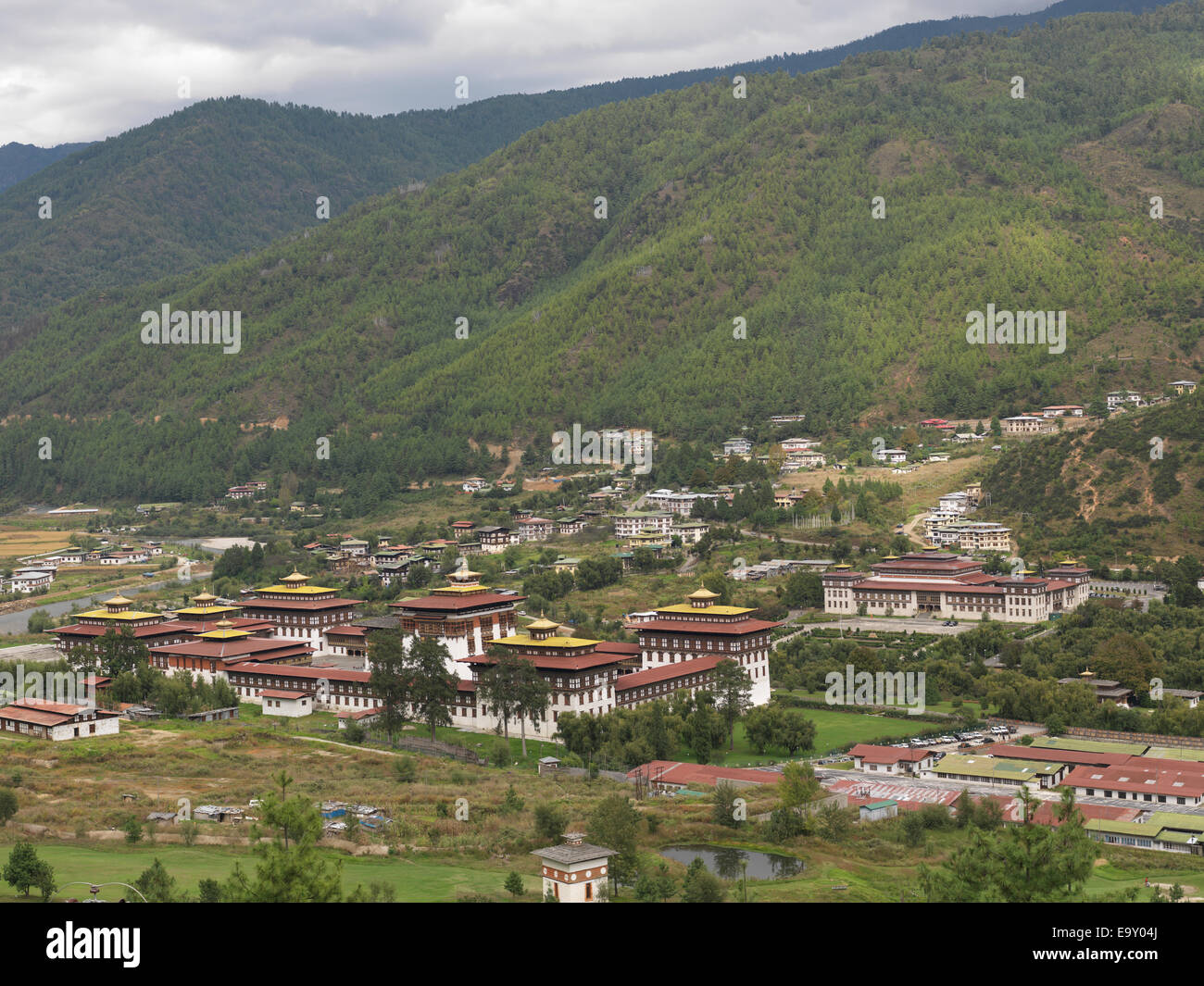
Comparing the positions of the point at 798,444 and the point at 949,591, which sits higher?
the point at 798,444

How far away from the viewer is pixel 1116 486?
102m

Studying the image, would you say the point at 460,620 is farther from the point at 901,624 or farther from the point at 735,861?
the point at 735,861

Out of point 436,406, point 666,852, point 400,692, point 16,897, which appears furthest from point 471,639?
point 436,406

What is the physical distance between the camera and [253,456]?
177m

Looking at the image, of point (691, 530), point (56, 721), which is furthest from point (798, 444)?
point (56, 721)

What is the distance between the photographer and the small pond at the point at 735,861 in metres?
41.3

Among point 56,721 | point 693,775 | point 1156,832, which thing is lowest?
point 1156,832

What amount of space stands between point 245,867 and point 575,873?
907cm

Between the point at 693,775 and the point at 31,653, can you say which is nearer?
the point at 693,775

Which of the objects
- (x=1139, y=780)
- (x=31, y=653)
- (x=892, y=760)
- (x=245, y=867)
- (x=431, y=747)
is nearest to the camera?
(x=245, y=867)

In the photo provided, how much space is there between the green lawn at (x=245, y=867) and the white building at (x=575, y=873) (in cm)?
76

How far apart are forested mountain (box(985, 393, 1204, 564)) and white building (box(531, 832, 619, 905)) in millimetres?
66487

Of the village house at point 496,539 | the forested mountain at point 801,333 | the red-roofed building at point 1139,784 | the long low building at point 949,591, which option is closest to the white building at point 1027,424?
the forested mountain at point 801,333

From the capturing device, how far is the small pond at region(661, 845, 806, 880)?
136 feet
